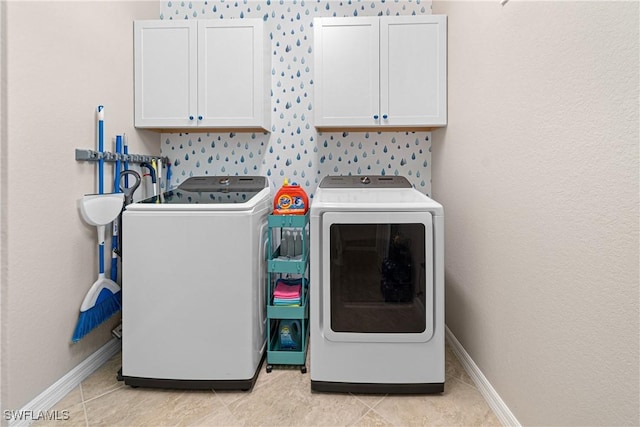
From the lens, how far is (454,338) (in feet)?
7.75

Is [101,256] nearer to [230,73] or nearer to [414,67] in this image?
[230,73]

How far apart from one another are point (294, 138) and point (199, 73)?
78 centimetres

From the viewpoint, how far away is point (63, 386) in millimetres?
1840

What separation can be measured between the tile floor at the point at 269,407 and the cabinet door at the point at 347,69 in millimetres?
1612

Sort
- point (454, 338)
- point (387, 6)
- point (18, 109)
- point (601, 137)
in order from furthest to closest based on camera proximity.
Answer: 1. point (387, 6)
2. point (454, 338)
3. point (18, 109)
4. point (601, 137)

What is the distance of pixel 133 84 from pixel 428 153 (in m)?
2.08

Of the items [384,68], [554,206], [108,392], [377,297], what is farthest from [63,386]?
[384,68]

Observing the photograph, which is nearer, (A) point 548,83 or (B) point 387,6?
(A) point 548,83

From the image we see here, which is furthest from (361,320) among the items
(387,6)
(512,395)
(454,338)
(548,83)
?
(387,6)

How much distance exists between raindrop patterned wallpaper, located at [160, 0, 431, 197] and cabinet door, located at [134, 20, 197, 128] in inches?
14.7

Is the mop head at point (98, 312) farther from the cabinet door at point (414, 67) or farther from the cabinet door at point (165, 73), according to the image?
the cabinet door at point (414, 67)

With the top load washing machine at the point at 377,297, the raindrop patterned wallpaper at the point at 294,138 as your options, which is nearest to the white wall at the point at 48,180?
the raindrop patterned wallpaper at the point at 294,138

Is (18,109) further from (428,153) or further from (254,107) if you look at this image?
(428,153)

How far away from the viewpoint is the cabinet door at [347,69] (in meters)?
2.43
